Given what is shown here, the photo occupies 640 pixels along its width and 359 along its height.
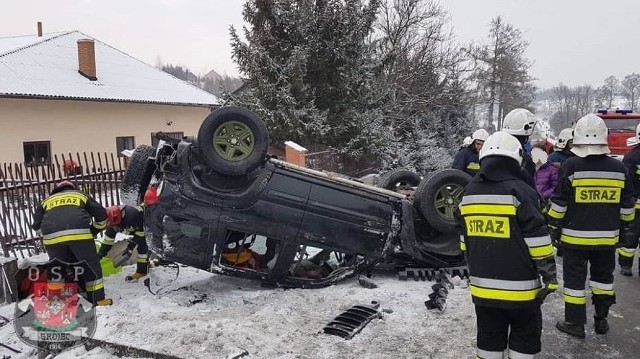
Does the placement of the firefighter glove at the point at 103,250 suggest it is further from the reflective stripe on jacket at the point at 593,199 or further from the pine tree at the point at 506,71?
the pine tree at the point at 506,71

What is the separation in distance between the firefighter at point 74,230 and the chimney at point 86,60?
16302mm

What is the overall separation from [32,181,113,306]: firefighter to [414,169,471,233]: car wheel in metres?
3.36

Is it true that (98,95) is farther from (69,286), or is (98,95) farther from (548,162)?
(548,162)

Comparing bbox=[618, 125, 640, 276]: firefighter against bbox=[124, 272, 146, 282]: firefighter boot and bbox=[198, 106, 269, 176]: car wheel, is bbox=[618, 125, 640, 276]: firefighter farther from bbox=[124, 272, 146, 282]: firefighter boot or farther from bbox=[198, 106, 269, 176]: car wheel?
bbox=[124, 272, 146, 282]: firefighter boot

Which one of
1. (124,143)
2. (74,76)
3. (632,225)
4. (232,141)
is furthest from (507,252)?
(74,76)

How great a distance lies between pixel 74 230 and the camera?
14.6ft

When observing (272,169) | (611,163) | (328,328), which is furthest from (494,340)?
(272,169)

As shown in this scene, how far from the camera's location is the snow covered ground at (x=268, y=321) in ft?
12.0

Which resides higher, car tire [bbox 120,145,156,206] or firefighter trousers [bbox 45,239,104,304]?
car tire [bbox 120,145,156,206]

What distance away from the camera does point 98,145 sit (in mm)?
18047

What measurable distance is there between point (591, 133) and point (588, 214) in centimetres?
67

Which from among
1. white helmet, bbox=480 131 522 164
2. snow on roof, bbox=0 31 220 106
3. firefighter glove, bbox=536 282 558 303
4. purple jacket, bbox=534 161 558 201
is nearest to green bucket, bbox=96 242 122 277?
white helmet, bbox=480 131 522 164

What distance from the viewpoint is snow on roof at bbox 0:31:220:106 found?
16047 mm

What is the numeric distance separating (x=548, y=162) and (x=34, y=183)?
707cm
